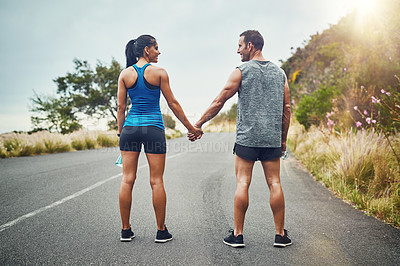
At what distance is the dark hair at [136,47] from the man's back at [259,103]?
1066mm

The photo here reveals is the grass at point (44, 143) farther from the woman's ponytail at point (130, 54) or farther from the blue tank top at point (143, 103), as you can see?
the blue tank top at point (143, 103)

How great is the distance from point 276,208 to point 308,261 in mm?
630

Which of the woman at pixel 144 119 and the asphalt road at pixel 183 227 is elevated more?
the woman at pixel 144 119

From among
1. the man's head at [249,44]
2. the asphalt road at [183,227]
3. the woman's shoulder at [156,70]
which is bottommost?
the asphalt road at [183,227]

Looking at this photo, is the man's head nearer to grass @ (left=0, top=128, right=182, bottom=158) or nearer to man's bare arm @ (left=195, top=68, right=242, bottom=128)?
man's bare arm @ (left=195, top=68, right=242, bottom=128)

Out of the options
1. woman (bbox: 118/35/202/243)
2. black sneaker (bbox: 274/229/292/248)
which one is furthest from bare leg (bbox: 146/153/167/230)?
black sneaker (bbox: 274/229/292/248)

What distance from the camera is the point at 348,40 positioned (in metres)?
25.5

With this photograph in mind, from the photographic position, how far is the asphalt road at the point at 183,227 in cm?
299

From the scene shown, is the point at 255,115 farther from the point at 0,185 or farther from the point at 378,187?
the point at 0,185

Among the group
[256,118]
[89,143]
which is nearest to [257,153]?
[256,118]

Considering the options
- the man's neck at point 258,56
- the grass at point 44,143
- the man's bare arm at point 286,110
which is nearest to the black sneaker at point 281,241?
the man's bare arm at point 286,110

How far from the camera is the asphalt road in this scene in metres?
2.99

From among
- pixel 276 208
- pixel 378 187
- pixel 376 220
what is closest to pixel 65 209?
pixel 276 208

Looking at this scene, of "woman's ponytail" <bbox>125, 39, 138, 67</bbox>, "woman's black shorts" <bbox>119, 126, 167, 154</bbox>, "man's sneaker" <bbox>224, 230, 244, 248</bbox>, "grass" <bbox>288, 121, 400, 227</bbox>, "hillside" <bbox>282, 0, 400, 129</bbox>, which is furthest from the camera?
"hillside" <bbox>282, 0, 400, 129</bbox>
